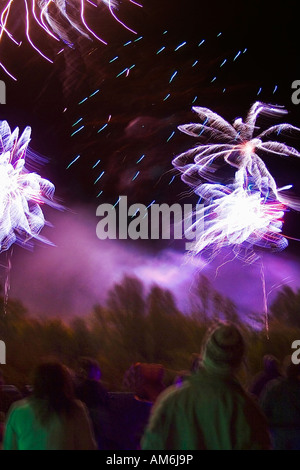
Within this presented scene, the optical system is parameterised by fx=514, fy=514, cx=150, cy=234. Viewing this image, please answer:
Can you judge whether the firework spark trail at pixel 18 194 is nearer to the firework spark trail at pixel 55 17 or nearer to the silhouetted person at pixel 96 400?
the firework spark trail at pixel 55 17

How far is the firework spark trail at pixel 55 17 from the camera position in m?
7.90

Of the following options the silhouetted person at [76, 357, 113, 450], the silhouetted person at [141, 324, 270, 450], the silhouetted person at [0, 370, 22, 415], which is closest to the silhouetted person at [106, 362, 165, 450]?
the silhouetted person at [76, 357, 113, 450]

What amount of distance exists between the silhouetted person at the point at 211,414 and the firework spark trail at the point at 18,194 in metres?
6.44

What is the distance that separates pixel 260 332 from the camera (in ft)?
31.8

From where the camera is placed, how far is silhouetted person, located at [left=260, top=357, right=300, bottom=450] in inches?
167

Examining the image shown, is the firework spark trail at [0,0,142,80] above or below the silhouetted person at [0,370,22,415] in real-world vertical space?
above

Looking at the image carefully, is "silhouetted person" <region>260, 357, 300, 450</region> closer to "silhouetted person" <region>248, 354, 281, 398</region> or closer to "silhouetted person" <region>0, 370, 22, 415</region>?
"silhouetted person" <region>248, 354, 281, 398</region>

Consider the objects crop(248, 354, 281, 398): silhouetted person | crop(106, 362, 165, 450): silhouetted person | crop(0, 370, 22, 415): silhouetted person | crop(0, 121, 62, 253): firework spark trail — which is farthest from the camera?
crop(0, 121, 62, 253): firework spark trail

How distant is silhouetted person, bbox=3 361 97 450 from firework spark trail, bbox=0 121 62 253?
5.97 metres

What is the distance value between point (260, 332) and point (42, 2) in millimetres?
6813

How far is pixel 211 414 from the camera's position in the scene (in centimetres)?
283

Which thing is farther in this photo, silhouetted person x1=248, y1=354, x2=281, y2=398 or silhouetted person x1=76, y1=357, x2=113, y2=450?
silhouetted person x1=248, y1=354, x2=281, y2=398

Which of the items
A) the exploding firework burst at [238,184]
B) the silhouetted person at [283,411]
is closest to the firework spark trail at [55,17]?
the exploding firework burst at [238,184]
